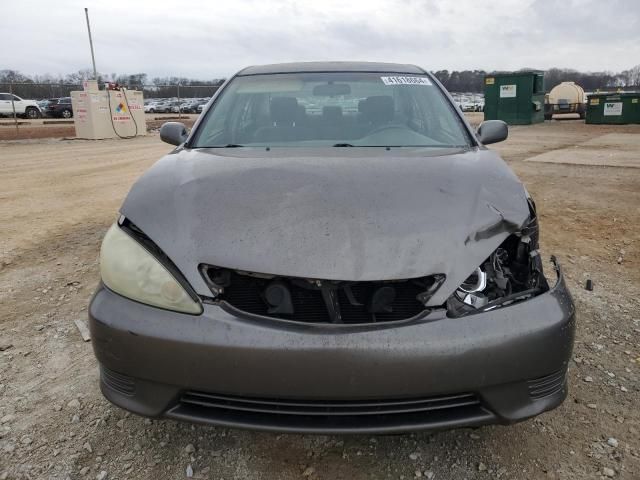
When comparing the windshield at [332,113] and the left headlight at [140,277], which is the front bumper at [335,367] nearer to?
the left headlight at [140,277]

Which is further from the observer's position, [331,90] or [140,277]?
[331,90]

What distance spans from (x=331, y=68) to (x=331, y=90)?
0.29 metres

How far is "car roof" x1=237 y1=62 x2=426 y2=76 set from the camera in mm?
3512

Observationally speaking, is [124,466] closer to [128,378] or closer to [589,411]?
[128,378]

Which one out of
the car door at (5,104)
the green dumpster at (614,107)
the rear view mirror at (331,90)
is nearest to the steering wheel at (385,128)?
the rear view mirror at (331,90)

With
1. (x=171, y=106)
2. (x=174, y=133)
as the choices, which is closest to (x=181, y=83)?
(x=171, y=106)

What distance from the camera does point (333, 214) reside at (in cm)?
196

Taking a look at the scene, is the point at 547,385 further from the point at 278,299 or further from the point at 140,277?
the point at 140,277

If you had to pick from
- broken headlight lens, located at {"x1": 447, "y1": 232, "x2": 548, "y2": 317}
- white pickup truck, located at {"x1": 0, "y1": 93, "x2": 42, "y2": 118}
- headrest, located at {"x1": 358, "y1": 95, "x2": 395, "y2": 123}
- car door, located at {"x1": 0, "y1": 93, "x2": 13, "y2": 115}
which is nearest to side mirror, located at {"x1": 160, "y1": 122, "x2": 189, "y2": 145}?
headrest, located at {"x1": 358, "y1": 95, "x2": 395, "y2": 123}

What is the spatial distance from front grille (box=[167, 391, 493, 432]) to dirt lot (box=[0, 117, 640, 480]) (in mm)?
377

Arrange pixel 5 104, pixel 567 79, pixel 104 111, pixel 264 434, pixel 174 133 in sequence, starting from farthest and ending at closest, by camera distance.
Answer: pixel 567 79, pixel 5 104, pixel 104 111, pixel 174 133, pixel 264 434

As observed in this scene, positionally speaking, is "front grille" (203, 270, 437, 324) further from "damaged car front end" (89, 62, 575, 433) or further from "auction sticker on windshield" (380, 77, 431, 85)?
"auction sticker on windshield" (380, 77, 431, 85)

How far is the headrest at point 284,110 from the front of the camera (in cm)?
318

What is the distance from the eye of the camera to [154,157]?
39.1 ft
